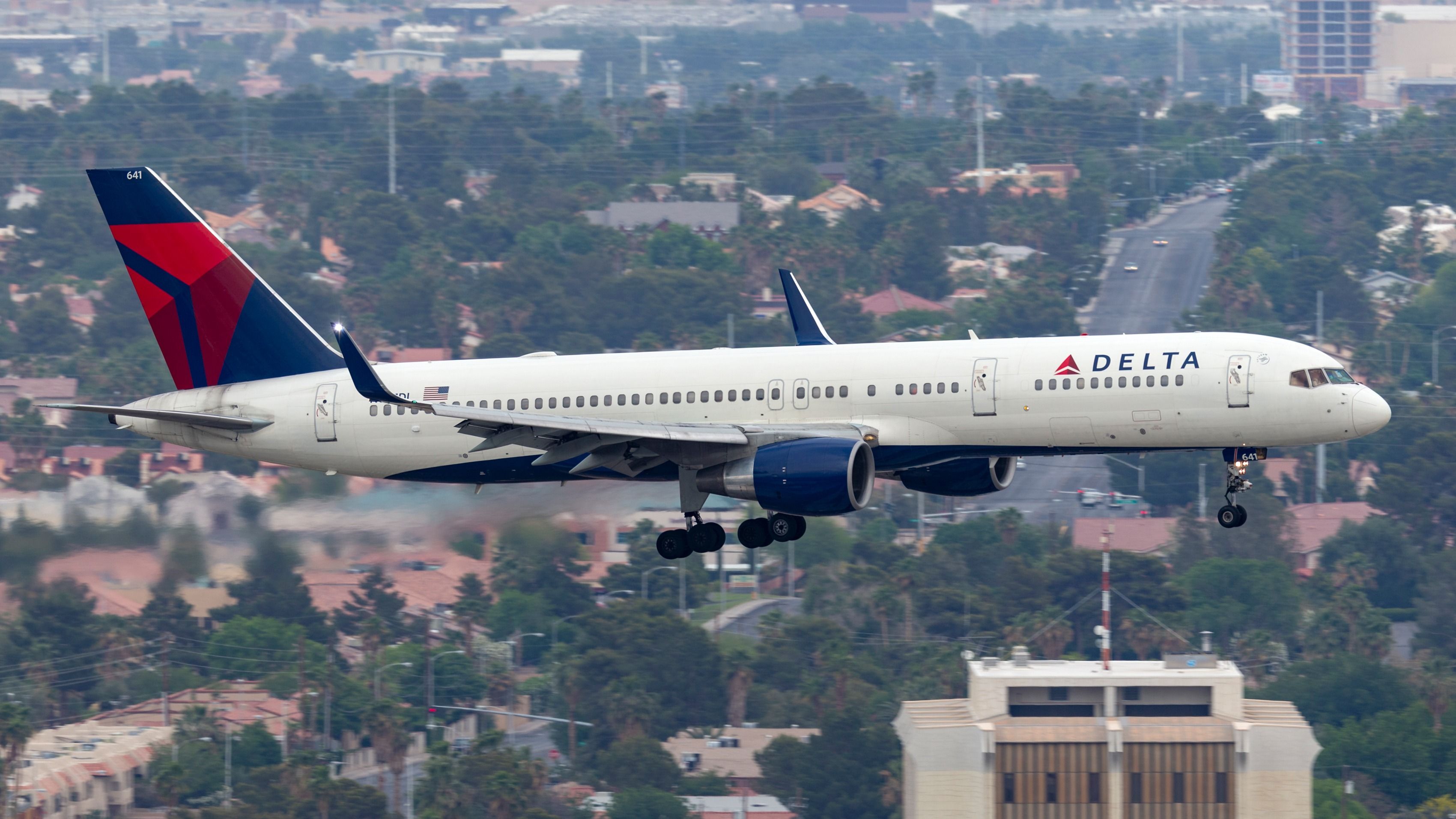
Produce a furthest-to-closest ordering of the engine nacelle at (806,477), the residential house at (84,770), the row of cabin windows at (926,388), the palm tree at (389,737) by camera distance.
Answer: the palm tree at (389,737), the residential house at (84,770), the row of cabin windows at (926,388), the engine nacelle at (806,477)

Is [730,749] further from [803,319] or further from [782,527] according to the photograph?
[782,527]

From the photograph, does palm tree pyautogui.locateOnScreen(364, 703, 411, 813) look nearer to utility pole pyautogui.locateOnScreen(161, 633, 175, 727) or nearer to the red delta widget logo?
utility pole pyautogui.locateOnScreen(161, 633, 175, 727)

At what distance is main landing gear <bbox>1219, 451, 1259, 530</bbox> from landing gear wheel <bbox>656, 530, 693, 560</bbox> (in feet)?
43.6


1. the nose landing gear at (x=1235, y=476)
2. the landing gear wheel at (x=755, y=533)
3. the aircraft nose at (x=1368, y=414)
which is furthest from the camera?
the landing gear wheel at (x=755, y=533)

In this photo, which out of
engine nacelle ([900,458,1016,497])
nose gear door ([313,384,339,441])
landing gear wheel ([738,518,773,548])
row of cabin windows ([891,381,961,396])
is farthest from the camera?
nose gear door ([313,384,339,441])

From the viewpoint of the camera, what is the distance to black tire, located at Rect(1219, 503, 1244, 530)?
5478 centimetres

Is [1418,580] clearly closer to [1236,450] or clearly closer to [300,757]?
[300,757]

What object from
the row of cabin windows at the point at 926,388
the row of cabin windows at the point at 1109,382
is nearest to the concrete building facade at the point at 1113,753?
the row of cabin windows at the point at 926,388

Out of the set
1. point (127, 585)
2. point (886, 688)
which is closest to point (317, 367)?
point (127, 585)

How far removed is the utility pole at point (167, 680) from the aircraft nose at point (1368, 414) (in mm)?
98879

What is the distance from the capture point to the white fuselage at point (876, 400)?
177 ft

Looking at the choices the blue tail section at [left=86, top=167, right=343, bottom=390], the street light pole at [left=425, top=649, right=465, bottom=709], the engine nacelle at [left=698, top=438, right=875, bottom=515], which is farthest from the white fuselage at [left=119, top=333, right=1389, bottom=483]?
the street light pole at [left=425, top=649, right=465, bottom=709]

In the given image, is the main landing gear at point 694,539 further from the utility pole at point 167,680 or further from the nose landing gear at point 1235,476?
the utility pole at point 167,680

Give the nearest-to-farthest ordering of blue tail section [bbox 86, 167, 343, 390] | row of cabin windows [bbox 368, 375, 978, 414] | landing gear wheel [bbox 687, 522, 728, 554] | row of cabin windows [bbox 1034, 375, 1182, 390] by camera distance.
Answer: row of cabin windows [bbox 1034, 375, 1182, 390] < row of cabin windows [bbox 368, 375, 978, 414] < landing gear wheel [bbox 687, 522, 728, 554] < blue tail section [bbox 86, 167, 343, 390]
